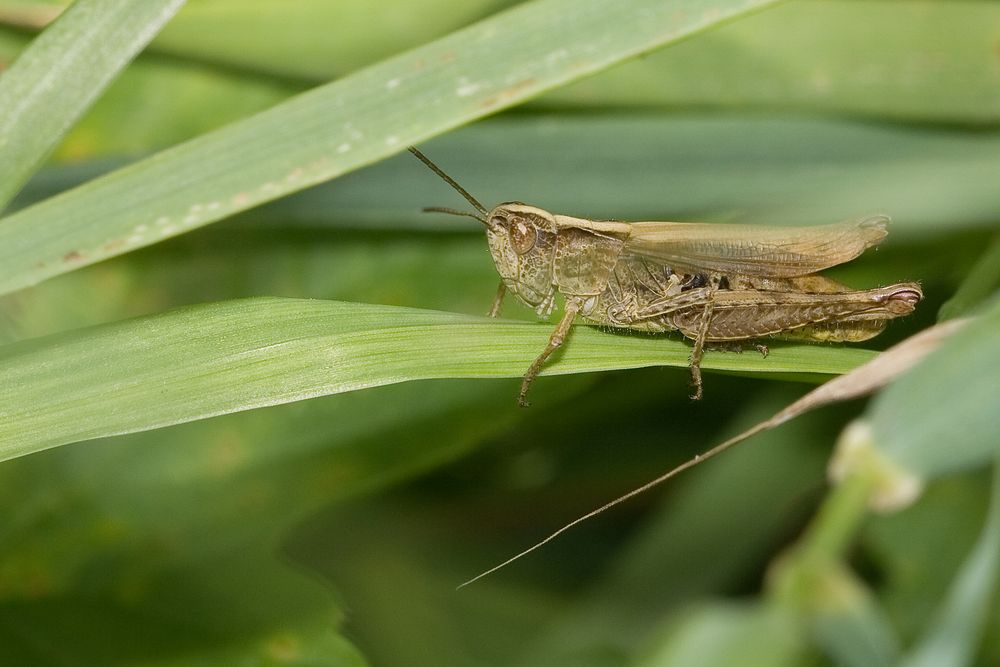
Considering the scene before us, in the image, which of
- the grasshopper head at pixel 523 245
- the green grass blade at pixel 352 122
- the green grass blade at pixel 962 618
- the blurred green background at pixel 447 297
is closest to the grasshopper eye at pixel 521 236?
the grasshopper head at pixel 523 245

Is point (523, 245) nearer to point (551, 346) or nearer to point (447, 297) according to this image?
point (447, 297)

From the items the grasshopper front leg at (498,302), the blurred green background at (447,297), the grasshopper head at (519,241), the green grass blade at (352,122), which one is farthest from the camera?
the grasshopper front leg at (498,302)

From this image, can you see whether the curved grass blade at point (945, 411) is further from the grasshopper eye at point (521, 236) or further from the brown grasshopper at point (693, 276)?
the grasshopper eye at point (521, 236)

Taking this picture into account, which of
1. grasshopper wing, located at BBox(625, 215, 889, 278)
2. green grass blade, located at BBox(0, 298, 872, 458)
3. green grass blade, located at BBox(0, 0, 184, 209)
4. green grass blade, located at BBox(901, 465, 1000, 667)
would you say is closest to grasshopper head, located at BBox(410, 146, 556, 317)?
grasshopper wing, located at BBox(625, 215, 889, 278)

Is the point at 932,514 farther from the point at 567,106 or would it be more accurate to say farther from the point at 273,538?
the point at 273,538

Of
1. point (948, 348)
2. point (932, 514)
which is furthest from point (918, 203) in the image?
point (932, 514)

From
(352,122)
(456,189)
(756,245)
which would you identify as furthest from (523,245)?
(352,122)
